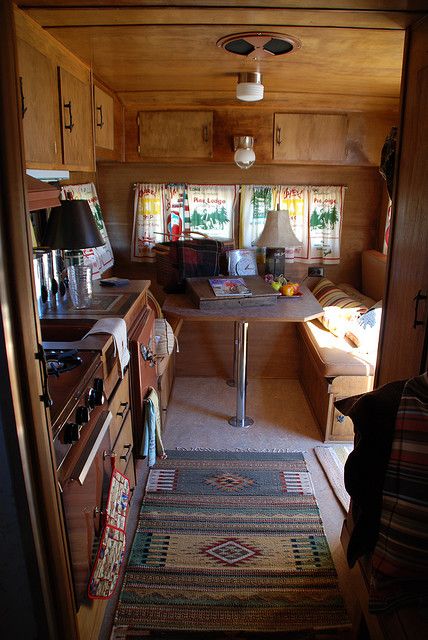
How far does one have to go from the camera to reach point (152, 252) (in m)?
4.06

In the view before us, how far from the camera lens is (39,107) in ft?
6.47

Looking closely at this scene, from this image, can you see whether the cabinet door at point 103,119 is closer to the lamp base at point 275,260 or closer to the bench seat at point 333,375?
the lamp base at point 275,260

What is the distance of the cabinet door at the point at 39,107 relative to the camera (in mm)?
1822

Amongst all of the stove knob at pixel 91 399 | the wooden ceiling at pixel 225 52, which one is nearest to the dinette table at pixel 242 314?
the stove knob at pixel 91 399

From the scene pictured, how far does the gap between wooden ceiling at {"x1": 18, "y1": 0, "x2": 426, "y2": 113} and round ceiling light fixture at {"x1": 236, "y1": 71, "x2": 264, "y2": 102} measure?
0.08m

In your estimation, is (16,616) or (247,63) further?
(247,63)

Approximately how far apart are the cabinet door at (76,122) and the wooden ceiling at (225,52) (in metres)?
0.14

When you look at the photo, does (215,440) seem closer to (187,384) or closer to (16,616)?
(187,384)

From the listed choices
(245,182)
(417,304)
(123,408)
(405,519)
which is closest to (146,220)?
(245,182)

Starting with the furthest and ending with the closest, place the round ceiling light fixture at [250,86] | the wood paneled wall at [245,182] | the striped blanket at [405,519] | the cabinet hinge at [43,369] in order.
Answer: the wood paneled wall at [245,182] < the round ceiling light fixture at [250,86] < the striped blanket at [405,519] < the cabinet hinge at [43,369]

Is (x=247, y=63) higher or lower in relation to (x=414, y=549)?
higher

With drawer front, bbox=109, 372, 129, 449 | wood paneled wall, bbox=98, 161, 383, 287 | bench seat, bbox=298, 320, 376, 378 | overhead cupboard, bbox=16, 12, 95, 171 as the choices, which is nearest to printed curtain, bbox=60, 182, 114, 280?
wood paneled wall, bbox=98, 161, 383, 287

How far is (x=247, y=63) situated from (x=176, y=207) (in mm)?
1573

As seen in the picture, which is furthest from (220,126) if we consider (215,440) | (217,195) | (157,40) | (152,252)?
(215,440)
